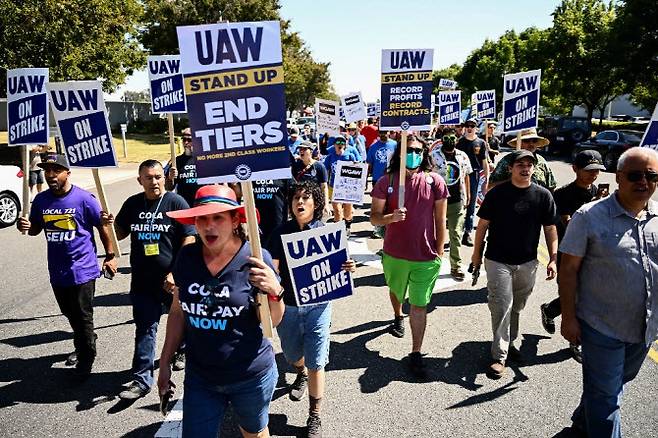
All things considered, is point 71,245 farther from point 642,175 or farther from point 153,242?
point 642,175

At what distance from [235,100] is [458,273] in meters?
5.15

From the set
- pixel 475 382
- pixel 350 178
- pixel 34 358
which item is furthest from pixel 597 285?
pixel 350 178

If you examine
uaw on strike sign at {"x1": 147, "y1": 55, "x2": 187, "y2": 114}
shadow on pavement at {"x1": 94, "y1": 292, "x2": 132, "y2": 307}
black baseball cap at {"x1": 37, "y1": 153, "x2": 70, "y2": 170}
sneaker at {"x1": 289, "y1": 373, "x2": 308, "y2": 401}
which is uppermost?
uaw on strike sign at {"x1": 147, "y1": 55, "x2": 187, "y2": 114}

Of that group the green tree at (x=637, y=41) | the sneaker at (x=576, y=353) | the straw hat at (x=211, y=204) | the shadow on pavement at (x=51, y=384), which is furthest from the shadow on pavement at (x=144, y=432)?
the green tree at (x=637, y=41)

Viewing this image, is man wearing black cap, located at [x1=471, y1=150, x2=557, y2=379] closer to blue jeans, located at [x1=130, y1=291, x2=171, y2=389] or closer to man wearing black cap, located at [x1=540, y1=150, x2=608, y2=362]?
man wearing black cap, located at [x1=540, y1=150, x2=608, y2=362]

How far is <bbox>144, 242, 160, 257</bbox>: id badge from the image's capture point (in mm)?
4312

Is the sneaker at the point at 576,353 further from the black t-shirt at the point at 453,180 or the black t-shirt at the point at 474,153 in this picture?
the black t-shirt at the point at 474,153

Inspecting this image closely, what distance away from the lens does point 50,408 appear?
403 cm

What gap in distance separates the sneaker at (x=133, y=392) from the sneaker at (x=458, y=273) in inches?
173

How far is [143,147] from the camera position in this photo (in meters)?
30.7

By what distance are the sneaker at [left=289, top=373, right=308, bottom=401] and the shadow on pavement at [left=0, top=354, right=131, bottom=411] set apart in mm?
1495

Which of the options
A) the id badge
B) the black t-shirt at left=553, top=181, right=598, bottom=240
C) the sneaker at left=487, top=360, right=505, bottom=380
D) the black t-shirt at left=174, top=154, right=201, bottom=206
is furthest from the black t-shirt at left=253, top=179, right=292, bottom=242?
the black t-shirt at left=553, top=181, right=598, bottom=240

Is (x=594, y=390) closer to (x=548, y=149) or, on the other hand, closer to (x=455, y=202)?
(x=455, y=202)

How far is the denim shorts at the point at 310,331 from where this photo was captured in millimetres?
3641
